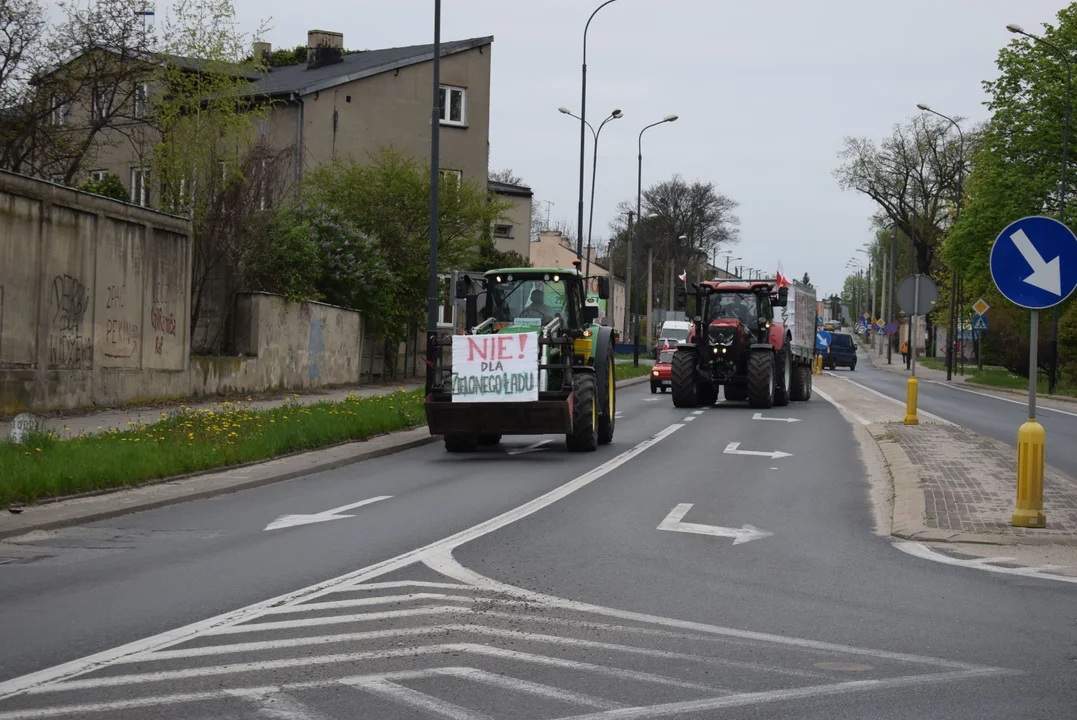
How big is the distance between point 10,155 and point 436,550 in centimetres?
1706

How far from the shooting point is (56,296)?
20.1 m

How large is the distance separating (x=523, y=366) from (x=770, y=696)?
1168cm

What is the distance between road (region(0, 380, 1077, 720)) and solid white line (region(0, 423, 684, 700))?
0.08 ft

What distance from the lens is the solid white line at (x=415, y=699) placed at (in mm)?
5121

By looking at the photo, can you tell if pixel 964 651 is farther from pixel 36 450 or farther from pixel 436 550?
pixel 36 450

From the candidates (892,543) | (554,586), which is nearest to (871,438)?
(892,543)

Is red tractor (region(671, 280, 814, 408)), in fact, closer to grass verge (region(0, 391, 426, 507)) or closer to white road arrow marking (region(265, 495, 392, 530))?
grass verge (region(0, 391, 426, 507))

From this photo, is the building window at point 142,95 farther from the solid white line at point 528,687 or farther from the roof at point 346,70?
the solid white line at point 528,687

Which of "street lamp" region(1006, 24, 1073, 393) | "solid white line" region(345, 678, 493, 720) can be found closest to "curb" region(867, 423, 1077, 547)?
"solid white line" region(345, 678, 493, 720)

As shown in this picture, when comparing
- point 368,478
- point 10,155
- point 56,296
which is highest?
point 10,155

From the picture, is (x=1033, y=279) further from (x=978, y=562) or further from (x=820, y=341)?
(x=820, y=341)

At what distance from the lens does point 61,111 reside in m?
24.6

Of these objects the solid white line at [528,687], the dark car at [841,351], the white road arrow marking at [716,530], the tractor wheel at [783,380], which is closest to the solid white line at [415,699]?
the solid white line at [528,687]

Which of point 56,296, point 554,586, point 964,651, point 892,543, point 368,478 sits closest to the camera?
Answer: point 964,651
